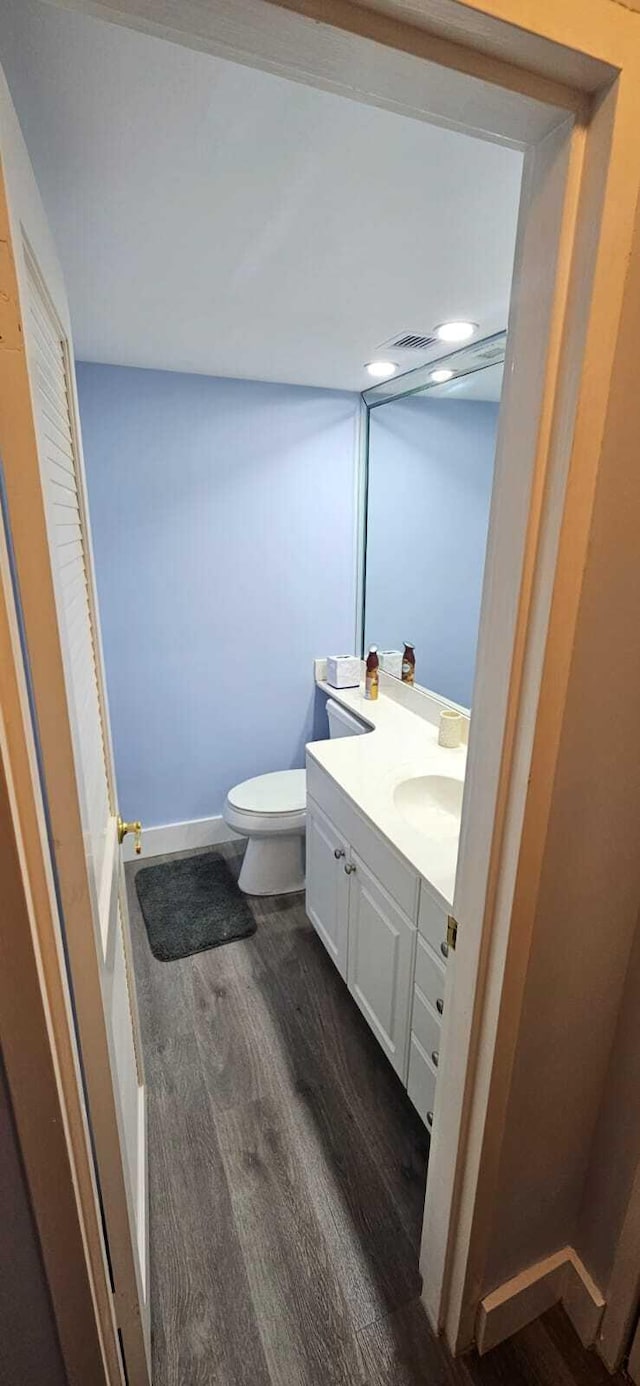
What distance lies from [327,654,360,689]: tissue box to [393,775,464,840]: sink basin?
1009 mm

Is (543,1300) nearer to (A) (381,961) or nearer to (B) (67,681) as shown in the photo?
(A) (381,961)

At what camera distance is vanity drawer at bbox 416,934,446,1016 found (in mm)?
1304

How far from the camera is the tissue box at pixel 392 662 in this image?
2.56 meters

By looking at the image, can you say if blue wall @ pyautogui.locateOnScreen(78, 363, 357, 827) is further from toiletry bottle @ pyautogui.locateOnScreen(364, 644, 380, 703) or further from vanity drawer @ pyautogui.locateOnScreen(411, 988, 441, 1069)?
vanity drawer @ pyautogui.locateOnScreen(411, 988, 441, 1069)

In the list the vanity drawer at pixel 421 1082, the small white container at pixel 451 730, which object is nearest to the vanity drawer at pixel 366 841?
the vanity drawer at pixel 421 1082

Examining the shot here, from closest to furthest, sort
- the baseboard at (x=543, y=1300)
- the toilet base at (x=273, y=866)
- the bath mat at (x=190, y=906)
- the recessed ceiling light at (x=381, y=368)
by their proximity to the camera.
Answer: the baseboard at (x=543, y=1300) < the recessed ceiling light at (x=381, y=368) < the bath mat at (x=190, y=906) < the toilet base at (x=273, y=866)

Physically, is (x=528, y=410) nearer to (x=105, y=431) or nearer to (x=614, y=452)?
(x=614, y=452)

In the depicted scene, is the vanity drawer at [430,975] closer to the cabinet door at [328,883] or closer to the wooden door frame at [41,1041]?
the cabinet door at [328,883]

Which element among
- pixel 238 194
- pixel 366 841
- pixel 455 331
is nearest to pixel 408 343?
pixel 455 331

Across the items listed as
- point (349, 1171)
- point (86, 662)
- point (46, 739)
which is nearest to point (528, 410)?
point (46, 739)

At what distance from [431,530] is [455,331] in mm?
740

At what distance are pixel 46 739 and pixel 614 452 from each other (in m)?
0.73

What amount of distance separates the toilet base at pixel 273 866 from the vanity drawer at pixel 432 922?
3.77 ft

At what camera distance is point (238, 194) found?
1.03 m
